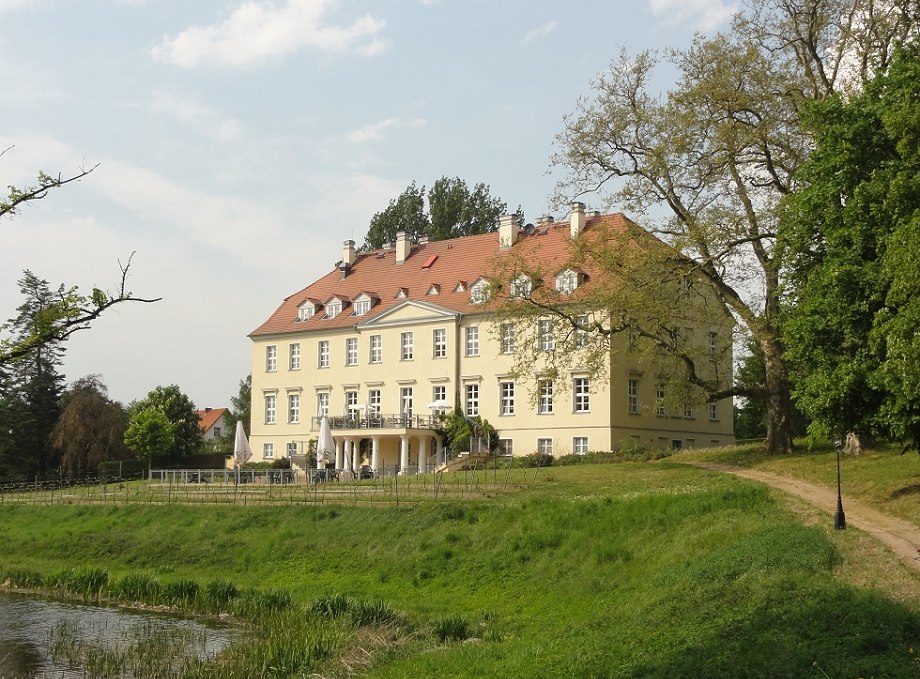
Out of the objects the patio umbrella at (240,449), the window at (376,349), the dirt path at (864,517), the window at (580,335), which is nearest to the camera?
the dirt path at (864,517)

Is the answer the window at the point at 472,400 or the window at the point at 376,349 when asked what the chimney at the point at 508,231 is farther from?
the window at the point at 376,349

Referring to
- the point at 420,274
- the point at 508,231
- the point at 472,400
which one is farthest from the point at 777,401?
the point at 420,274

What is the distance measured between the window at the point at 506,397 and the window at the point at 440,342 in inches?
151

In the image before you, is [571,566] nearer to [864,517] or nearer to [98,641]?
[864,517]

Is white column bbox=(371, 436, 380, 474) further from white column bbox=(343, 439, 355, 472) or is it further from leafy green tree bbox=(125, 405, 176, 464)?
leafy green tree bbox=(125, 405, 176, 464)

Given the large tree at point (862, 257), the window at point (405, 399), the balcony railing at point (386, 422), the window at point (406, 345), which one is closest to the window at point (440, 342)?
the window at point (406, 345)

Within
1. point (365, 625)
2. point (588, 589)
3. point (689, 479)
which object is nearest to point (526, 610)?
point (588, 589)

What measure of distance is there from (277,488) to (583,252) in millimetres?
15153

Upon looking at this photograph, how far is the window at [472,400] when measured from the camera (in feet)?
170

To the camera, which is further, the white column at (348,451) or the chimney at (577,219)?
the white column at (348,451)

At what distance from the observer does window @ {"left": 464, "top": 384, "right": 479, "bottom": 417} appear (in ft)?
170

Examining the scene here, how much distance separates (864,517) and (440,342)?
31724 mm

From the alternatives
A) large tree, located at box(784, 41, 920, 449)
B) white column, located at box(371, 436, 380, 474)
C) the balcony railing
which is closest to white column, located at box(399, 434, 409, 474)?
the balcony railing

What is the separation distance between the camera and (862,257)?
24234 mm
